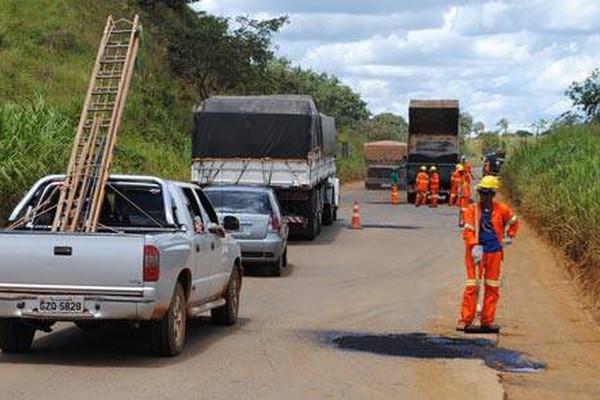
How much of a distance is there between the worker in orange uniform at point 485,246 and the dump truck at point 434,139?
3105cm

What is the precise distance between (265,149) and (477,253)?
13779mm

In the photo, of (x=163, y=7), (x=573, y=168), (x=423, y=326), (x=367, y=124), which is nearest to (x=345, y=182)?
(x=163, y=7)

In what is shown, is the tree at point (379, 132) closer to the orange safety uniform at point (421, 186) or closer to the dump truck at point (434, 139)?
the dump truck at point (434, 139)

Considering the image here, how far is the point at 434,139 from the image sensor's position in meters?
44.4

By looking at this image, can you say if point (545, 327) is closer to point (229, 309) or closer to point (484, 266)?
point (484, 266)

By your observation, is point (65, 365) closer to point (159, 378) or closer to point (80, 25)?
point (159, 378)

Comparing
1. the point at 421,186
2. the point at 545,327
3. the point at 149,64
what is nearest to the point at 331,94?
the point at 149,64

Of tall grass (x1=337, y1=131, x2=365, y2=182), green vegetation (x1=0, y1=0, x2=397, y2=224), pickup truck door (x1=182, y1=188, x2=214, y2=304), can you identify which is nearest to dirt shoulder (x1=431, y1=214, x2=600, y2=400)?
pickup truck door (x1=182, y1=188, x2=214, y2=304)

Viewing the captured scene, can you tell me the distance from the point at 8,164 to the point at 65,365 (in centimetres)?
1043

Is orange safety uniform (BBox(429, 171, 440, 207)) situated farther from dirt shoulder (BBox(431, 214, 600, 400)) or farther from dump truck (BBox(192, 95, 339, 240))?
dirt shoulder (BBox(431, 214, 600, 400))

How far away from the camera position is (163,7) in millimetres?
55375

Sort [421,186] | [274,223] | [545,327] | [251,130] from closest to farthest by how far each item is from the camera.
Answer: [545,327]
[274,223]
[251,130]
[421,186]

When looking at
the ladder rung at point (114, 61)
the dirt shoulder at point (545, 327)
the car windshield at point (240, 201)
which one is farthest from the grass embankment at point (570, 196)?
the ladder rung at point (114, 61)

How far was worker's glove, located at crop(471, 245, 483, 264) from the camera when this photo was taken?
39.2 ft
